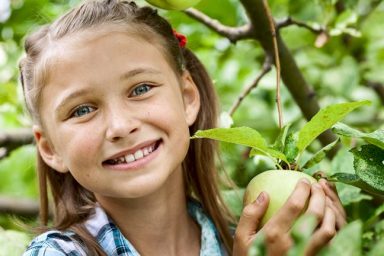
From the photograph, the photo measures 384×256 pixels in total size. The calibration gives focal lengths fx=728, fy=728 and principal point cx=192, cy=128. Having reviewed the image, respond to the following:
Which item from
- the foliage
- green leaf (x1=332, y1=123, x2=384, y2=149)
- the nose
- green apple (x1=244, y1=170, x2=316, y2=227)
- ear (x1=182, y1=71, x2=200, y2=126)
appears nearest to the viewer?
green leaf (x1=332, y1=123, x2=384, y2=149)

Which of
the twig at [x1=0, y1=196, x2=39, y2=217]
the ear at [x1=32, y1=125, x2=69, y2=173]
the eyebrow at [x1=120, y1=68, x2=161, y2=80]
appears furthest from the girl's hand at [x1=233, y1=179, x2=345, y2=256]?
the twig at [x1=0, y1=196, x2=39, y2=217]

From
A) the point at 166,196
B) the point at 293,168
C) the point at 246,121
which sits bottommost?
the point at 246,121

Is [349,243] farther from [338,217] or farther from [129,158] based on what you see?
[129,158]

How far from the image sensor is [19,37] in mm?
1810

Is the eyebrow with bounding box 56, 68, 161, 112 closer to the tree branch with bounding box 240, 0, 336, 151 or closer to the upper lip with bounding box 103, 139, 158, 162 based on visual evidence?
the upper lip with bounding box 103, 139, 158, 162

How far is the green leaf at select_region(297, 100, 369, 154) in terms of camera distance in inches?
34.9

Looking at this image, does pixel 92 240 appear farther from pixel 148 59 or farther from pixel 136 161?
pixel 148 59

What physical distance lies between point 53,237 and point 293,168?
435mm

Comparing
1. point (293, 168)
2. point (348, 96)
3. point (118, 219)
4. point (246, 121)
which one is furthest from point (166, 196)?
point (348, 96)

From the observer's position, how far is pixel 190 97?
142 centimetres

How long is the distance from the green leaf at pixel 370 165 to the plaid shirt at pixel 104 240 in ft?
1.68

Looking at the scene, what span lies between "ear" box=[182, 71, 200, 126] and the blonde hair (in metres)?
0.03

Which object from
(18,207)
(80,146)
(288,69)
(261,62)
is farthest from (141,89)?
(261,62)

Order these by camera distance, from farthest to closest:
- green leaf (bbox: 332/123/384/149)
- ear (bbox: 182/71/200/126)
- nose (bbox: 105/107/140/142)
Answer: ear (bbox: 182/71/200/126) < nose (bbox: 105/107/140/142) < green leaf (bbox: 332/123/384/149)
